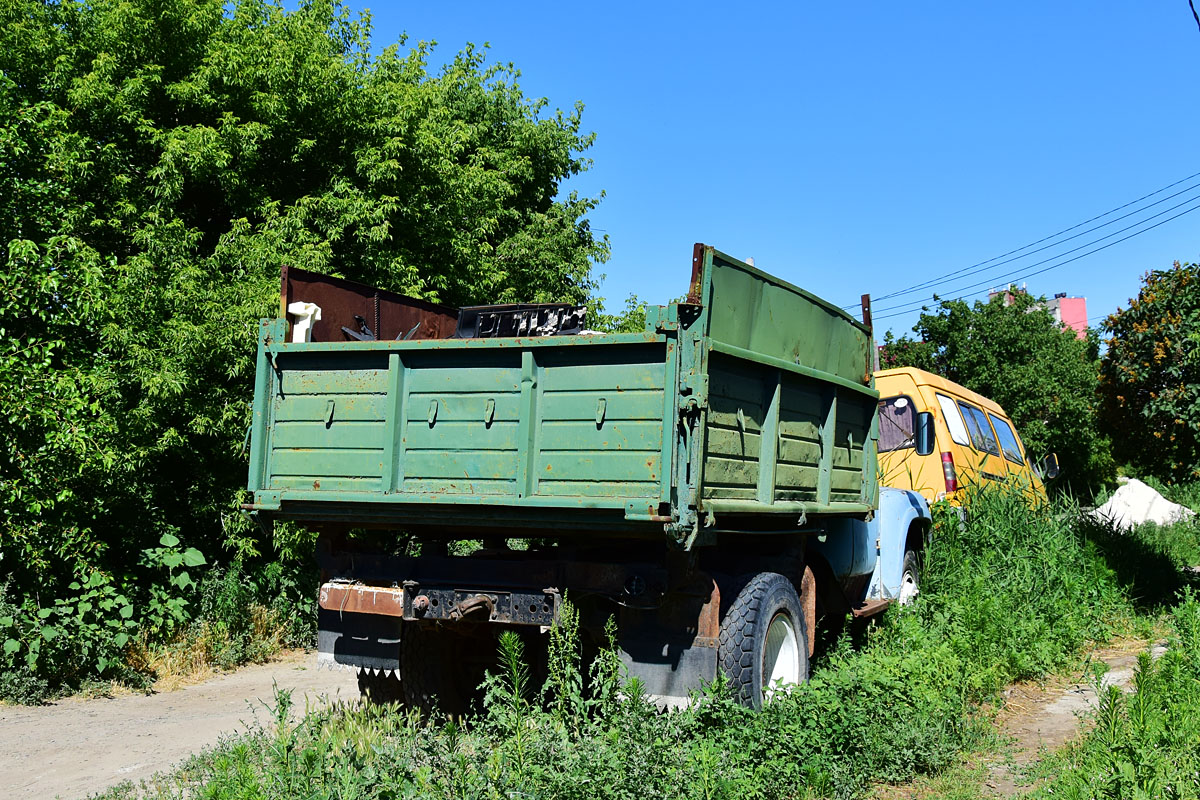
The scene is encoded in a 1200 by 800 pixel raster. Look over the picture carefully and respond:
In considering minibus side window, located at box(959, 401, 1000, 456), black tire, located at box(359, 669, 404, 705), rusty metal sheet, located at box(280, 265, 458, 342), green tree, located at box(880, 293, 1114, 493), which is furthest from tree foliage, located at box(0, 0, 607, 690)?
green tree, located at box(880, 293, 1114, 493)

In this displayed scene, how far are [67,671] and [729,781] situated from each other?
582cm

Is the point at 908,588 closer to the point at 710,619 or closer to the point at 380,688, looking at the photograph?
the point at 710,619

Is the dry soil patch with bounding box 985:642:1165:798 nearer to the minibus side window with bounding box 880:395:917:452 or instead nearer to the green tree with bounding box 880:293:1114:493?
the minibus side window with bounding box 880:395:917:452

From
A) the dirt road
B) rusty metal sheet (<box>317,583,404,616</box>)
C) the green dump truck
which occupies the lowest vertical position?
the dirt road

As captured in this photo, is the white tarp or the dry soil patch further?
the white tarp

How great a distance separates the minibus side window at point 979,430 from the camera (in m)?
11.2

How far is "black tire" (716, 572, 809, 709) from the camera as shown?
501cm

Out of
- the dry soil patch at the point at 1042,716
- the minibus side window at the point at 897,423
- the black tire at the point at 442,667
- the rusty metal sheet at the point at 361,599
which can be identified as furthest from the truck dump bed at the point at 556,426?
the minibus side window at the point at 897,423

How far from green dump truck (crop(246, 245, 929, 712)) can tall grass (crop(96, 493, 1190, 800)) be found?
300mm

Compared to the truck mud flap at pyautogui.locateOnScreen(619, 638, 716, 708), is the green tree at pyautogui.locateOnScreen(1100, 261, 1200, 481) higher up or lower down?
higher up

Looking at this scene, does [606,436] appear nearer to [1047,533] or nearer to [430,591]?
[430,591]

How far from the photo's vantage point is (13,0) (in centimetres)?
1023

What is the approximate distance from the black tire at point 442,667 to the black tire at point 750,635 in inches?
61.6

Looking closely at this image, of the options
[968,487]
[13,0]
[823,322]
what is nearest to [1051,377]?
[968,487]
